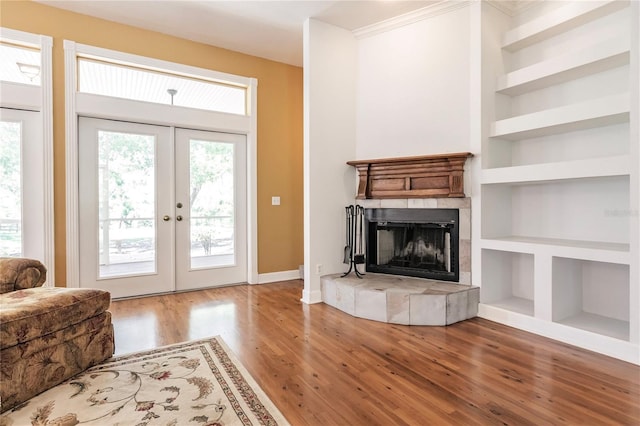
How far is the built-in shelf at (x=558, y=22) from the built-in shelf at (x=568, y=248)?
189 centimetres

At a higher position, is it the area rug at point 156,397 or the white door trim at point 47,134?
the white door trim at point 47,134

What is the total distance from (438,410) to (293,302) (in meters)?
2.20

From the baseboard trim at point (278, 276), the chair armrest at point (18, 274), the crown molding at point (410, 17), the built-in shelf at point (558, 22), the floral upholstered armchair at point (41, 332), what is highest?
the crown molding at point (410, 17)

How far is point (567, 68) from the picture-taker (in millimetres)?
2818

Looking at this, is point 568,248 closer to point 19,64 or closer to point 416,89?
point 416,89

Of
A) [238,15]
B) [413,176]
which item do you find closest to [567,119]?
[413,176]

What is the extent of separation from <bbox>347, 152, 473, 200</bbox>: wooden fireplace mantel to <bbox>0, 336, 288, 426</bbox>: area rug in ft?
7.72

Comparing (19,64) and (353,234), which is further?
(353,234)

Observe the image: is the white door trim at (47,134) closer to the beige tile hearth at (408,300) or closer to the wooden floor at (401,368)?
the wooden floor at (401,368)

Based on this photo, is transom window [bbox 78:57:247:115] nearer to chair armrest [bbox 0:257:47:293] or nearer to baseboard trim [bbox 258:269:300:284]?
chair armrest [bbox 0:257:47:293]

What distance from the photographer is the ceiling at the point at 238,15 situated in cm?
345

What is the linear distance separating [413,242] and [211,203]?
258 centimetres

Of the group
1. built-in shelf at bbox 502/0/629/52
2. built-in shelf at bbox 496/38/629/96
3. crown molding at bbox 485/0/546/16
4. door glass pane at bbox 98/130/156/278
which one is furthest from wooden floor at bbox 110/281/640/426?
crown molding at bbox 485/0/546/16

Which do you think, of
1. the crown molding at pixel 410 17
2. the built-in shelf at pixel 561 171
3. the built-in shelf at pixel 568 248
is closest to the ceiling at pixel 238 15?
the crown molding at pixel 410 17
